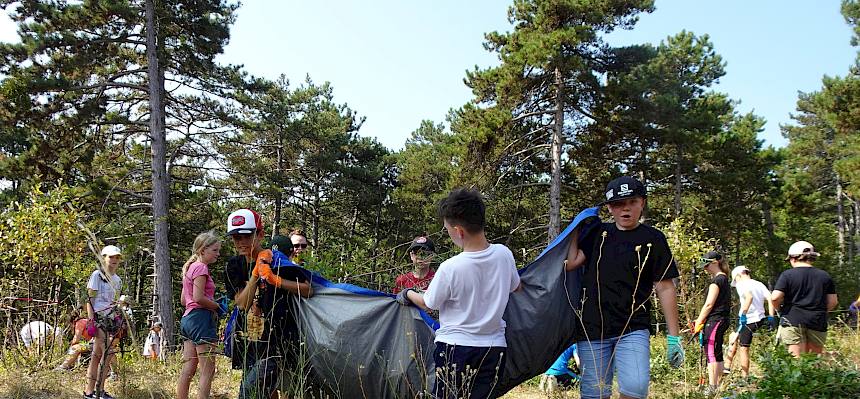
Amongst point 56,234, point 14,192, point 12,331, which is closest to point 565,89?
point 56,234

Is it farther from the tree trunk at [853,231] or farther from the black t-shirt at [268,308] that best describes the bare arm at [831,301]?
the tree trunk at [853,231]

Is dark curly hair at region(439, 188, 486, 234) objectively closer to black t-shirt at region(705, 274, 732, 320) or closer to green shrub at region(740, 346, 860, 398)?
green shrub at region(740, 346, 860, 398)

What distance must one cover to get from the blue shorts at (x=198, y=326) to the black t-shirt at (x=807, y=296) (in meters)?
5.29

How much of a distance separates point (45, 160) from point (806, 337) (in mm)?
15066

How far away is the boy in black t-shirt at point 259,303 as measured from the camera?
362 cm

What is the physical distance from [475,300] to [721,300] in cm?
463

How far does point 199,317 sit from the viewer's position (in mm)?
4590

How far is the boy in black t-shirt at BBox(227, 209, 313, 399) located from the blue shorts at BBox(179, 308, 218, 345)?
0.74 metres

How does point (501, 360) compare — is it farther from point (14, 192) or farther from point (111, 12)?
point (14, 192)

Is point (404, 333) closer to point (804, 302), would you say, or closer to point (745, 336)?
point (804, 302)

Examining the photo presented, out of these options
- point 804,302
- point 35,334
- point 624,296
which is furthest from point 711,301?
point 35,334

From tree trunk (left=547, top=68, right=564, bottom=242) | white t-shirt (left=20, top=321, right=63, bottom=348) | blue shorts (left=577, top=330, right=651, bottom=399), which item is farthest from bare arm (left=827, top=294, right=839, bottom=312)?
tree trunk (left=547, top=68, right=564, bottom=242)

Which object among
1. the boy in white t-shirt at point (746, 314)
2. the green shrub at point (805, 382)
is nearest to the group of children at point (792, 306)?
the boy in white t-shirt at point (746, 314)

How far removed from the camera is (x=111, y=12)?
43.7 ft
